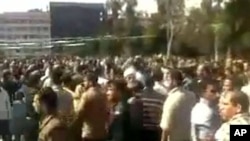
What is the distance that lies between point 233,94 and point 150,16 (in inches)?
63.5

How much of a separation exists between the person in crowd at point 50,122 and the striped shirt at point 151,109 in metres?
0.92

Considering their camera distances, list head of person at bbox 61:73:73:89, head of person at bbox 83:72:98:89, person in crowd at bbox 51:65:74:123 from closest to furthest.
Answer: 1. person in crowd at bbox 51:65:74:123
2. head of person at bbox 83:72:98:89
3. head of person at bbox 61:73:73:89

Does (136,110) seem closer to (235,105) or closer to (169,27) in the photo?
(169,27)

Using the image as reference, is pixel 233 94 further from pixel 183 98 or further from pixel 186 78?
pixel 186 78

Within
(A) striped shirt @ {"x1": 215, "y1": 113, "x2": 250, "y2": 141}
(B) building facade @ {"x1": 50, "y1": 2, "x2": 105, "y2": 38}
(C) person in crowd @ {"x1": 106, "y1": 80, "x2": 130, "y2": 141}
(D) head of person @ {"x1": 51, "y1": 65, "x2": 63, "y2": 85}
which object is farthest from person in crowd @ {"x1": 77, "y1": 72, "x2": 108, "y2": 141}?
(A) striped shirt @ {"x1": 215, "y1": 113, "x2": 250, "y2": 141}

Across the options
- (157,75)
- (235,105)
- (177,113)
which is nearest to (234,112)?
(235,105)

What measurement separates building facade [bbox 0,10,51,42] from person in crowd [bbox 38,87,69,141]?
1023 millimetres

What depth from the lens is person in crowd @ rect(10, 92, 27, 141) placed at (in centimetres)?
423

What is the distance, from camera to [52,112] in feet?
9.13

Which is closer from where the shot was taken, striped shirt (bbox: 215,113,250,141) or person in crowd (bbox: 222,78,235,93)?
striped shirt (bbox: 215,113,250,141)

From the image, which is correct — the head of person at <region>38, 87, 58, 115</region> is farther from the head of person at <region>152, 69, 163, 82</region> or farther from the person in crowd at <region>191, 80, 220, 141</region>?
the head of person at <region>152, 69, 163, 82</region>

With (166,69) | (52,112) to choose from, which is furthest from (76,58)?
(52,112)

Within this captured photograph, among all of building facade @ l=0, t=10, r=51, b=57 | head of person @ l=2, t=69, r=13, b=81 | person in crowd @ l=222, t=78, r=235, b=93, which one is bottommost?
head of person @ l=2, t=69, r=13, b=81

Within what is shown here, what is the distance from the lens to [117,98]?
3.67 m
